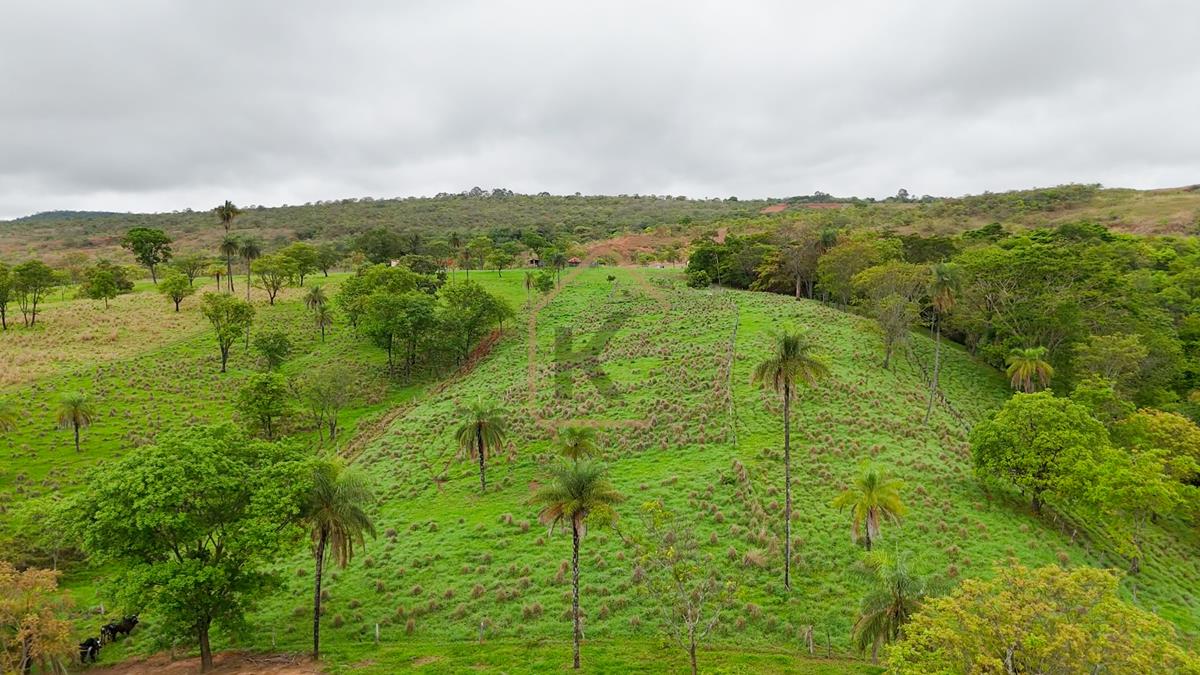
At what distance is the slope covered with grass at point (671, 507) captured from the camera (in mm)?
26281

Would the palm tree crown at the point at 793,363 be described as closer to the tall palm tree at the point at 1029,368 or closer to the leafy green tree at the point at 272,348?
the tall palm tree at the point at 1029,368

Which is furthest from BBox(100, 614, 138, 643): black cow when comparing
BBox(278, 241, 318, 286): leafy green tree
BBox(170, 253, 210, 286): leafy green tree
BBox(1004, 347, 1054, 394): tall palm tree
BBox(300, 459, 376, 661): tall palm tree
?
BBox(170, 253, 210, 286): leafy green tree

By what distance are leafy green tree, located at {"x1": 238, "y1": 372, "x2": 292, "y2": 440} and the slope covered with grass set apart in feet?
32.3

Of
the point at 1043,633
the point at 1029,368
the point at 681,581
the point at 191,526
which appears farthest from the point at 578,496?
the point at 1029,368

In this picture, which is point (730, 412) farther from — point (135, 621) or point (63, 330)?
point (63, 330)

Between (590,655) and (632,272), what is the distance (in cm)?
9098

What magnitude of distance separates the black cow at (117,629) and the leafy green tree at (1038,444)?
48.8m

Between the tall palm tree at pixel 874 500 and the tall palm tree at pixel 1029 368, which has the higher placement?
the tall palm tree at pixel 1029 368

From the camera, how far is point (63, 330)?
234 ft

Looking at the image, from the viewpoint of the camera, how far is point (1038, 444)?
35500 millimetres

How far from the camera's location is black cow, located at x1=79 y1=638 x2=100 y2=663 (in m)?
26.5

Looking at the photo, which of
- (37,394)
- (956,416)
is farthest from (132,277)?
(956,416)

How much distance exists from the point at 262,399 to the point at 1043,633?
172 feet

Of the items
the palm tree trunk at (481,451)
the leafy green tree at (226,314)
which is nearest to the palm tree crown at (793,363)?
the palm tree trunk at (481,451)
